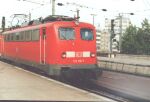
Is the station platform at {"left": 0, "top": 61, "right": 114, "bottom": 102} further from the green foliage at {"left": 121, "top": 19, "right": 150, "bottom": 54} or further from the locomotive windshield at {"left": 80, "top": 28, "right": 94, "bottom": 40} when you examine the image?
the green foliage at {"left": 121, "top": 19, "right": 150, "bottom": 54}

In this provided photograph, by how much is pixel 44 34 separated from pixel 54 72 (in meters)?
2.53

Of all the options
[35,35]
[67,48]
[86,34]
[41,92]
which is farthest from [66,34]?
[41,92]

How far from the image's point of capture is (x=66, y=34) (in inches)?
814

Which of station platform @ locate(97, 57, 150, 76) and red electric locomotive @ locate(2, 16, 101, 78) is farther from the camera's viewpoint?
station platform @ locate(97, 57, 150, 76)

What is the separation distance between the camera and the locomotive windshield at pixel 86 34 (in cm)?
2116

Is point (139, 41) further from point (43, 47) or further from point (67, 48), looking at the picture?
point (67, 48)

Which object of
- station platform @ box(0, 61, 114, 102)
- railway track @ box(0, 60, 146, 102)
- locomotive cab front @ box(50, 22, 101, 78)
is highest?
locomotive cab front @ box(50, 22, 101, 78)

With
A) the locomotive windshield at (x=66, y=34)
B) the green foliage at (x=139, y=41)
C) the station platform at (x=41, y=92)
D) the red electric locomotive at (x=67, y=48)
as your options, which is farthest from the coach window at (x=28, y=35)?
the green foliage at (x=139, y=41)

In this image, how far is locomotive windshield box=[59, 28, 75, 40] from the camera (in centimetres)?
2054

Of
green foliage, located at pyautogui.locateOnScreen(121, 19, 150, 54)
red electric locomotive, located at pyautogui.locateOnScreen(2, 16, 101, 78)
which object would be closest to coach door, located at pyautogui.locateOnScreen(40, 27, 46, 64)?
red electric locomotive, located at pyautogui.locateOnScreen(2, 16, 101, 78)

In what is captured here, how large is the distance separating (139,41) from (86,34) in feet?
227

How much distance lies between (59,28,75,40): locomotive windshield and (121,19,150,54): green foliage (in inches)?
2616

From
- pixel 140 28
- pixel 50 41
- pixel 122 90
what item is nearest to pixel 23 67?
pixel 50 41

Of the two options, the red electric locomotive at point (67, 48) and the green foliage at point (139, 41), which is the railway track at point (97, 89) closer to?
the red electric locomotive at point (67, 48)
